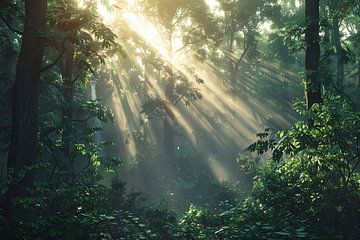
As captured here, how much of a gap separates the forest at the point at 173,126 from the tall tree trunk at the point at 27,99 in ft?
0.07

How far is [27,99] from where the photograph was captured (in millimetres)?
7680

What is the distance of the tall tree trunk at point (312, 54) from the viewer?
10281mm

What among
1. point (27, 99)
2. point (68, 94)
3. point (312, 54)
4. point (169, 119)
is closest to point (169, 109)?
point (169, 119)

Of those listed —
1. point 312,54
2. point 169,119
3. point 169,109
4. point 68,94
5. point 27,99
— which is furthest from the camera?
point 169,119

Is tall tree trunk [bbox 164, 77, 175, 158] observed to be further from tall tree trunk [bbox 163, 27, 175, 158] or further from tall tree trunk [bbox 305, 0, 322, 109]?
tall tree trunk [bbox 305, 0, 322, 109]

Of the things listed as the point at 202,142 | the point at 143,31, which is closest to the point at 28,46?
the point at 143,31

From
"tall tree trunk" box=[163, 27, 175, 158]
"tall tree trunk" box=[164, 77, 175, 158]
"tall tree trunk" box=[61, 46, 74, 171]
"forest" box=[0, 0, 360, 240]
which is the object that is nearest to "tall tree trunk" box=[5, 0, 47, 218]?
"forest" box=[0, 0, 360, 240]

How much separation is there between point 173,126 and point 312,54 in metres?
16.8

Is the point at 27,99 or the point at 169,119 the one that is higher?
the point at 169,119

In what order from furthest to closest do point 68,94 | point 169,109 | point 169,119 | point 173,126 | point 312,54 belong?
point 173,126 → point 169,119 → point 169,109 → point 68,94 → point 312,54

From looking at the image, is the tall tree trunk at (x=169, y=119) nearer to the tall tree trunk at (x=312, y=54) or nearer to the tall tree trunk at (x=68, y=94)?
the tall tree trunk at (x=68, y=94)

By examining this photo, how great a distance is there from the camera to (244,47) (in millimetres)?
35344

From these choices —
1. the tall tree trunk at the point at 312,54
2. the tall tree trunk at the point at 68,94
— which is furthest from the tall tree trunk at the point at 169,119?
the tall tree trunk at the point at 312,54

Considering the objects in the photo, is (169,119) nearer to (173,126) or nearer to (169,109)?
(169,109)
